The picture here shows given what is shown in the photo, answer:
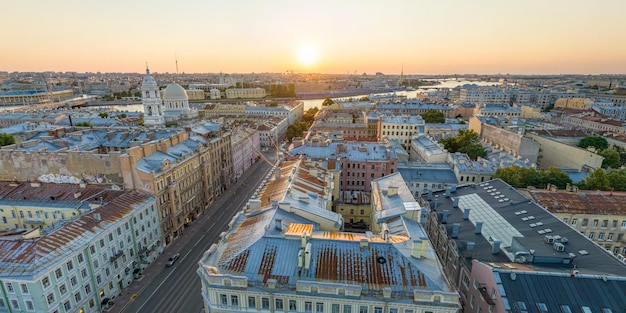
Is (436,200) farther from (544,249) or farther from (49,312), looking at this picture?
(49,312)

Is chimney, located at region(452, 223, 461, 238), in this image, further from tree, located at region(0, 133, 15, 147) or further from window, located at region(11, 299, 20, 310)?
tree, located at region(0, 133, 15, 147)

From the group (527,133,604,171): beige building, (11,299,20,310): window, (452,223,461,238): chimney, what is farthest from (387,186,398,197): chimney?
(527,133,604,171): beige building

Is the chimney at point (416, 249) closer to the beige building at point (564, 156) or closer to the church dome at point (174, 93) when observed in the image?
the beige building at point (564, 156)

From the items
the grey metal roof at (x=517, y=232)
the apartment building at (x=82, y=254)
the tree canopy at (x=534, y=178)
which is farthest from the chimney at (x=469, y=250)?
the apartment building at (x=82, y=254)

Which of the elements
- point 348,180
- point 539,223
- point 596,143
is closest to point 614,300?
point 539,223

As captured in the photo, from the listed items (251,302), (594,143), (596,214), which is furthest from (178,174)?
(594,143)

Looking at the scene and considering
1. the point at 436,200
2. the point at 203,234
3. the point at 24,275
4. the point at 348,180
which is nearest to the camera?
the point at 24,275
